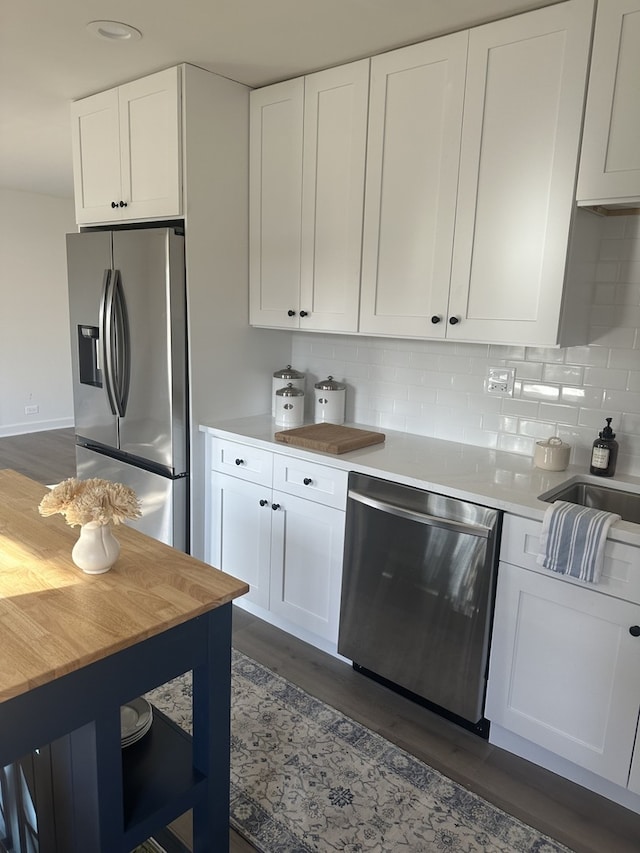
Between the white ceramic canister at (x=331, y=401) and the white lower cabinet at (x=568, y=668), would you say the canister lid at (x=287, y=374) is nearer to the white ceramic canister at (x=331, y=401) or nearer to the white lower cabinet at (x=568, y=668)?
the white ceramic canister at (x=331, y=401)

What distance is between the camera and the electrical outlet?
2613mm

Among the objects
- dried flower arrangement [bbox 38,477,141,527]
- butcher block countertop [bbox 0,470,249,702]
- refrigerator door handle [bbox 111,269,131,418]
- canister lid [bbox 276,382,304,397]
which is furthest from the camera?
canister lid [bbox 276,382,304,397]

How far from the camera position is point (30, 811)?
5.07ft

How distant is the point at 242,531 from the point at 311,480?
22.1 inches

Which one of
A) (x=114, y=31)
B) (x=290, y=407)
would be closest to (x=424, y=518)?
(x=290, y=407)

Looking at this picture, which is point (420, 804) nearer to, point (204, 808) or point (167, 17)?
point (204, 808)

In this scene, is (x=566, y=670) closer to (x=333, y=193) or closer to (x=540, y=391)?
(x=540, y=391)

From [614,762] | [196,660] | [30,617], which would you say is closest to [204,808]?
[196,660]

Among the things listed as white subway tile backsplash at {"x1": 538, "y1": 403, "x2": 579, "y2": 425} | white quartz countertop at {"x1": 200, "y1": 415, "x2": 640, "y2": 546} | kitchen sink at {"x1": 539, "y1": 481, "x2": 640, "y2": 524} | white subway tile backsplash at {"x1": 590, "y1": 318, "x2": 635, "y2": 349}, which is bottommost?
kitchen sink at {"x1": 539, "y1": 481, "x2": 640, "y2": 524}

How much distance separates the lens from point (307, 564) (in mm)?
2670

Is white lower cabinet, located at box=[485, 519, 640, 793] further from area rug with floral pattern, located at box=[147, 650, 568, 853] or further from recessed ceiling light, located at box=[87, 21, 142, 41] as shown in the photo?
recessed ceiling light, located at box=[87, 21, 142, 41]

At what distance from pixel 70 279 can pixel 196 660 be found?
96.4 inches

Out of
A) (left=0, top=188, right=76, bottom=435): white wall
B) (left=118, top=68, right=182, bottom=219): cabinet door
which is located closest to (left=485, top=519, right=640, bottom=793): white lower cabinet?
(left=118, top=68, right=182, bottom=219): cabinet door

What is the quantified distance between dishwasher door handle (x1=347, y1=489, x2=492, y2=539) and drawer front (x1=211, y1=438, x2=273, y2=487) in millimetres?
497
